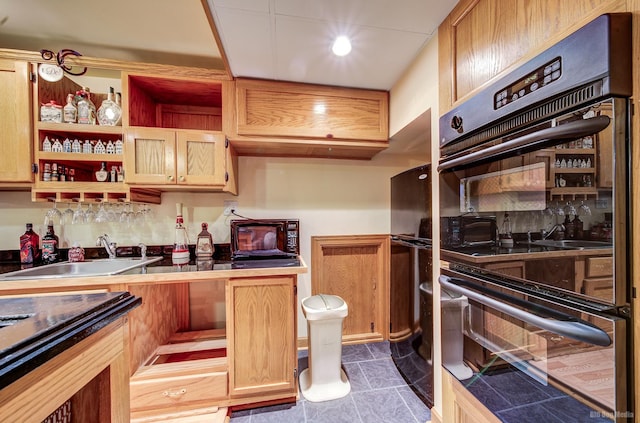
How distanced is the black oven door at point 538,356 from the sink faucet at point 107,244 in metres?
2.41

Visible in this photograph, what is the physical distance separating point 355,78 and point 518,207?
4.60ft

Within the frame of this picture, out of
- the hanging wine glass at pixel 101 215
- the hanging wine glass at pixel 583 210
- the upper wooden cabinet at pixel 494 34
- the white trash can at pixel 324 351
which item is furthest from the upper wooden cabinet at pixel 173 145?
the hanging wine glass at pixel 583 210

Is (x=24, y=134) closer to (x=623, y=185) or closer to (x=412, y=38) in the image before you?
(x=412, y=38)

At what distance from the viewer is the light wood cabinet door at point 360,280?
233 centimetres

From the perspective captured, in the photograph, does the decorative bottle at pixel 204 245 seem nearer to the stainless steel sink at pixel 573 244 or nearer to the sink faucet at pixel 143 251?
the sink faucet at pixel 143 251

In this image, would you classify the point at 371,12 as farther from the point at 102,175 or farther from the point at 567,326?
the point at 102,175

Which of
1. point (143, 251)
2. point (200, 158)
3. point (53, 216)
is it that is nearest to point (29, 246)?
point (53, 216)

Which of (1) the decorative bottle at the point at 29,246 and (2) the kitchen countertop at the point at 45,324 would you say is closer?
(2) the kitchen countertop at the point at 45,324

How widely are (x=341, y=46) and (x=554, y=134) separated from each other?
116 cm

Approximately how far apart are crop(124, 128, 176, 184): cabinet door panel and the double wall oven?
1.79 m

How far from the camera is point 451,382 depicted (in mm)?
1208

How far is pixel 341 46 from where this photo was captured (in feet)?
4.61

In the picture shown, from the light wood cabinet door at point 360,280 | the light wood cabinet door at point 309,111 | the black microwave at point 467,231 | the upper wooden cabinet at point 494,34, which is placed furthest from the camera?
the light wood cabinet door at point 360,280

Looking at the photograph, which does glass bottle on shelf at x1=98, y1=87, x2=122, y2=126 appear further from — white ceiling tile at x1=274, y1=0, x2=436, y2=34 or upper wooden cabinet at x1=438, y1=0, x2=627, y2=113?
upper wooden cabinet at x1=438, y1=0, x2=627, y2=113
